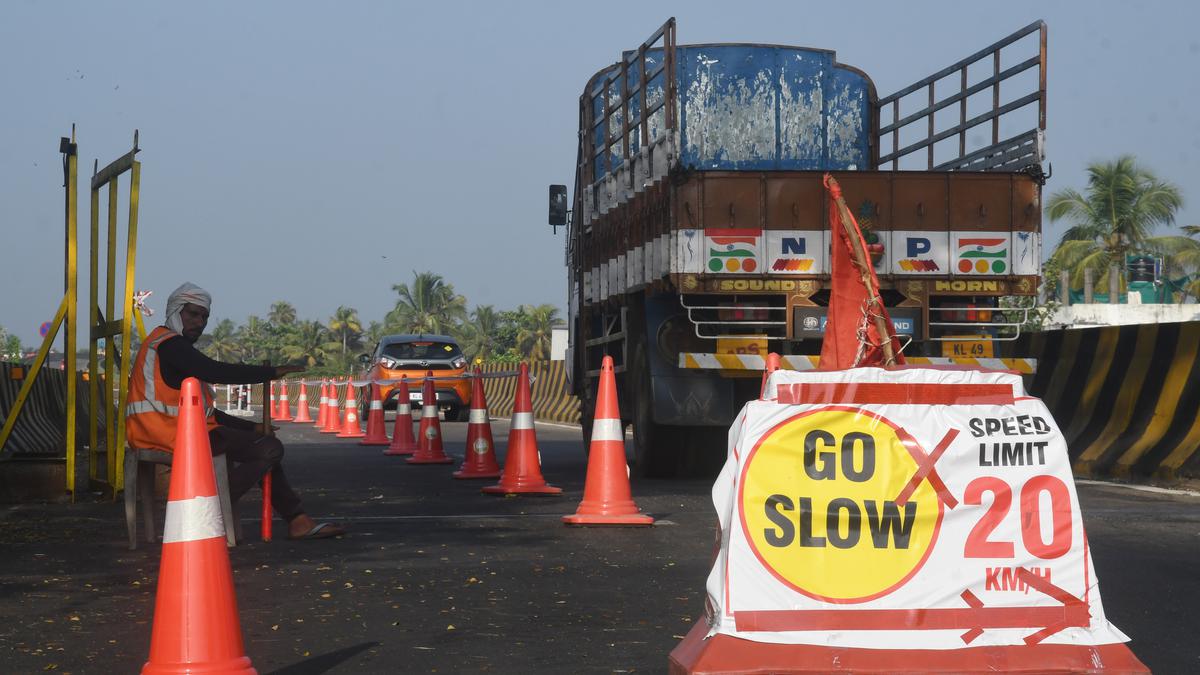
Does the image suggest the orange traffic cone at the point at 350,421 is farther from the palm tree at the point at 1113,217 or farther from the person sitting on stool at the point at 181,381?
the palm tree at the point at 1113,217

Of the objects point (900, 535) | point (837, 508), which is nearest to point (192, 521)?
point (837, 508)

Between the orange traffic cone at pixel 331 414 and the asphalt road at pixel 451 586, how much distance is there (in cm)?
1583

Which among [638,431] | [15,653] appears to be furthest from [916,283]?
[15,653]

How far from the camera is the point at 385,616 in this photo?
21.3 ft

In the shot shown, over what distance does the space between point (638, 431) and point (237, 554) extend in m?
5.57

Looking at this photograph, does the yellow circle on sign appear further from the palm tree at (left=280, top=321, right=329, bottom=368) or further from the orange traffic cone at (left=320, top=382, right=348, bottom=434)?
the palm tree at (left=280, top=321, right=329, bottom=368)

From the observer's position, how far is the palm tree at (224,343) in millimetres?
130625

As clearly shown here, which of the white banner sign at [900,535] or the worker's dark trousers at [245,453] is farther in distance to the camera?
the worker's dark trousers at [245,453]

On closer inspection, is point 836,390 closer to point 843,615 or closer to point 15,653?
point 843,615

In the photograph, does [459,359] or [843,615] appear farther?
[459,359]

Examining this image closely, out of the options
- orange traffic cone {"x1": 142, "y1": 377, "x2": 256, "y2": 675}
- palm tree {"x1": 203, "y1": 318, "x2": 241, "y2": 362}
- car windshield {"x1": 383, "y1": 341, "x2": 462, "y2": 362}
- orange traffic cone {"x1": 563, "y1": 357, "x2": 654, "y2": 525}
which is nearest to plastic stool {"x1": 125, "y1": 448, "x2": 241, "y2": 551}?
orange traffic cone {"x1": 563, "y1": 357, "x2": 654, "y2": 525}

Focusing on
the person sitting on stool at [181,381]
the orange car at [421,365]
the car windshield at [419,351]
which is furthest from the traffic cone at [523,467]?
the car windshield at [419,351]

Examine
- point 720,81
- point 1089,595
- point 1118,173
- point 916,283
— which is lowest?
point 1089,595

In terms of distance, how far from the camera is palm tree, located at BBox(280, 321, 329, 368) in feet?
355
